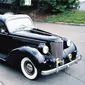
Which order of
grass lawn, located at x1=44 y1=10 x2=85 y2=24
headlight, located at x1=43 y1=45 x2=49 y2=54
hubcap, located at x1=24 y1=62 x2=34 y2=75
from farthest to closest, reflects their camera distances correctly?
grass lawn, located at x1=44 y1=10 x2=85 y2=24
hubcap, located at x1=24 y1=62 x2=34 y2=75
headlight, located at x1=43 y1=45 x2=49 y2=54

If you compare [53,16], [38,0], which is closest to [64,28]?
[53,16]

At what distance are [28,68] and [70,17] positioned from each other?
32.2 ft

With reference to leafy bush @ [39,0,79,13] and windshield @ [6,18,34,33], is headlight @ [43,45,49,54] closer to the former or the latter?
windshield @ [6,18,34,33]

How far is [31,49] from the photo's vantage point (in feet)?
18.0

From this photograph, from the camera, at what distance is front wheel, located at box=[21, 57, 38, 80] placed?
5461mm

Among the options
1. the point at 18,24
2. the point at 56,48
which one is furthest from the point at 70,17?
the point at 56,48

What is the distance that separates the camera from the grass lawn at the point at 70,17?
14.0 metres

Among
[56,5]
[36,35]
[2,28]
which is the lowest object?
[36,35]

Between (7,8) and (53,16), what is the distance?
215 inches

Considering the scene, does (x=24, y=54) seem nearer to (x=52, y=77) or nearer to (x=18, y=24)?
(x=52, y=77)

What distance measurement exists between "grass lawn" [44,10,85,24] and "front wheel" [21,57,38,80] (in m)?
8.43

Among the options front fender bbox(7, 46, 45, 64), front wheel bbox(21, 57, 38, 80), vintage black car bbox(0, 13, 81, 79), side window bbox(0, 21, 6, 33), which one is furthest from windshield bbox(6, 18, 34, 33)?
front wheel bbox(21, 57, 38, 80)

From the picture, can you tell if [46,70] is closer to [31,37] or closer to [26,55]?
[26,55]

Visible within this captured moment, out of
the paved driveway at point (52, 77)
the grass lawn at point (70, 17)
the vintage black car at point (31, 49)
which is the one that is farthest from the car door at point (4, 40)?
the grass lawn at point (70, 17)
